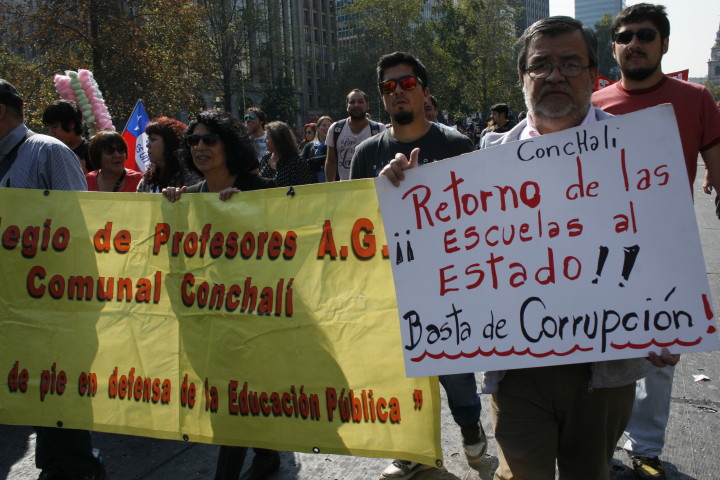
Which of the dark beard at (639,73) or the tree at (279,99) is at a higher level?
the tree at (279,99)

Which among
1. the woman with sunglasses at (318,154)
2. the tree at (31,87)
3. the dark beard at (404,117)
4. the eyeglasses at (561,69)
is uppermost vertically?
the tree at (31,87)

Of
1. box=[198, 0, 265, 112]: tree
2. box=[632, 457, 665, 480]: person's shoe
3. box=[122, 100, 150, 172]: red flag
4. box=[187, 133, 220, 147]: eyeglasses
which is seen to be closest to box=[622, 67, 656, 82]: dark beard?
box=[632, 457, 665, 480]: person's shoe

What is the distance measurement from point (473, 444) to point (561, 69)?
198cm

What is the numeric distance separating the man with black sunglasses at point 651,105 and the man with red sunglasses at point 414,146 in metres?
0.75

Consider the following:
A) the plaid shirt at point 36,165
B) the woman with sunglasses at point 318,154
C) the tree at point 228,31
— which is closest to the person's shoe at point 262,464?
the plaid shirt at point 36,165

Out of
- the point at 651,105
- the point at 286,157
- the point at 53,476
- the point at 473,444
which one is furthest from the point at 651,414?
the point at 286,157

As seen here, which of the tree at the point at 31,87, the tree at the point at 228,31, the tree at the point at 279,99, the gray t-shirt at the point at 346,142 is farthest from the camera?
the tree at the point at 279,99

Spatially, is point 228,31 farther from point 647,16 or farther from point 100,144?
point 647,16

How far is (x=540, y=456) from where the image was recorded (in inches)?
83.7

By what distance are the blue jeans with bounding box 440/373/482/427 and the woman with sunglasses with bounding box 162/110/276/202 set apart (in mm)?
1376

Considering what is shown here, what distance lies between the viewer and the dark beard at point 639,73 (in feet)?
10.2

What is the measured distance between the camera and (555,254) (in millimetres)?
2096

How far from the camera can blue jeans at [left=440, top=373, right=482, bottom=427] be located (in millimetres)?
3240

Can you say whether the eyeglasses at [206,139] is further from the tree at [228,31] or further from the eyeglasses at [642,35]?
the tree at [228,31]
